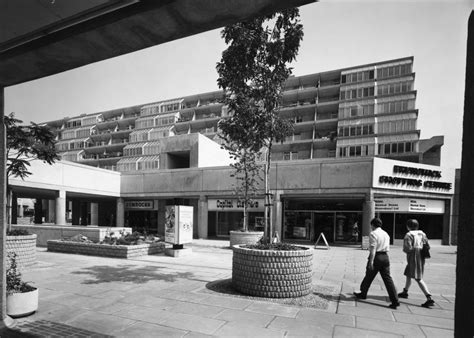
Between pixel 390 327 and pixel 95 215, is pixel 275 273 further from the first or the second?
pixel 95 215

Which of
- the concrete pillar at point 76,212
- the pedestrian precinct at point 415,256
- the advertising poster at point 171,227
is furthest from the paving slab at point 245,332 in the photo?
the concrete pillar at point 76,212

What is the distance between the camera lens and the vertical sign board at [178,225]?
1314 centimetres

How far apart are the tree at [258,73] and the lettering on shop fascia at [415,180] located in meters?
13.5

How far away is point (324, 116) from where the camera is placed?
56.3m

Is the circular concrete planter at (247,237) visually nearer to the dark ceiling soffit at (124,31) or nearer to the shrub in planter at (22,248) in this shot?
the shrub in planter at (22,248)

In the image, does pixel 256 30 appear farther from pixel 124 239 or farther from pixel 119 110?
pixel 119 110

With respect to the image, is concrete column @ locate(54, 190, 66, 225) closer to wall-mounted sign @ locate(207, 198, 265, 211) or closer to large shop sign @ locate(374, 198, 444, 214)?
wall-mounted sign @ locate(207, 198, 265, 211)

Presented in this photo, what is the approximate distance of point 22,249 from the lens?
32.3 ft

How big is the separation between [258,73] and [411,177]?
55.2 feet

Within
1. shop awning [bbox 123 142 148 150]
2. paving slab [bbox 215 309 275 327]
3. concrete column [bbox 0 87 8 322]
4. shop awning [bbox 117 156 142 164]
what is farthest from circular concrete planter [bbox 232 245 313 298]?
shop awning [bbox 123 142 148 150]

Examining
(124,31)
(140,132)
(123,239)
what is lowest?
(123,239)

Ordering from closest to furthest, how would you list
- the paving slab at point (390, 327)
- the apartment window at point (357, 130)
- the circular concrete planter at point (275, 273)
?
the paving slab at point (390, 327) → the circular concrete planter at point (275, 273) → the apartment window at point (357, 130)

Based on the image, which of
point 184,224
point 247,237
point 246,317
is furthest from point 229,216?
point 246,317

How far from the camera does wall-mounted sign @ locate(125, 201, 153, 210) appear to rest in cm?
2686
